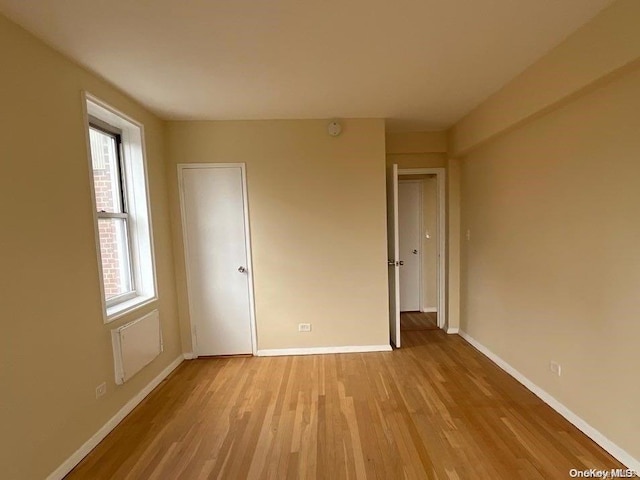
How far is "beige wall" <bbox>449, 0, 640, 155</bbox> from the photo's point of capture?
1.42m

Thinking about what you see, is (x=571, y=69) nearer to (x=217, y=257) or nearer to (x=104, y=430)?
(x=217, y=257)

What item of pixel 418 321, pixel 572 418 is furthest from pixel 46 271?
pixel 418 321

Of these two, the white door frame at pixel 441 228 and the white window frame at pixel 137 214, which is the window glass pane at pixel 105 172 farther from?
the white door frame at pixel 441 228

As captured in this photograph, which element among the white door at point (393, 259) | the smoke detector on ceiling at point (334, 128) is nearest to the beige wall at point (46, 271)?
the smoke detector on ceiling at point (334, 128)

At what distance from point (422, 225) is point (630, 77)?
9.63ft

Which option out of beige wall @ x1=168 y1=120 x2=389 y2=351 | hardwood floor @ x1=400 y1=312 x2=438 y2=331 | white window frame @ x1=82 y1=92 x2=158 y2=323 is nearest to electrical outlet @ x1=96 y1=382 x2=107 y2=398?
white window frame @ x1=82 y1=92 x2=158 y2=323

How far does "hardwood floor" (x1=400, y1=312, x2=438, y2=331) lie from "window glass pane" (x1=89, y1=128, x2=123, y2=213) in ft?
11.8

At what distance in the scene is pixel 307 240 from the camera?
3.09 m

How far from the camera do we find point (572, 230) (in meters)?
1.93

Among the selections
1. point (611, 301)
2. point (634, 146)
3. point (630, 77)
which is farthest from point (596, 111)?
point (611, 301)

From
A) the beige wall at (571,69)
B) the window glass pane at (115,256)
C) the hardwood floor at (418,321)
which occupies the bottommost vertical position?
the hardwood floor at (418,321)

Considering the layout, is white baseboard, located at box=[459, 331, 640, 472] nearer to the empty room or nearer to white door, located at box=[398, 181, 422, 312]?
the empty room

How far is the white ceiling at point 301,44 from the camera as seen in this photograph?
56.6 inches

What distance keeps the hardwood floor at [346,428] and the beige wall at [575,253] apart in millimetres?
310
